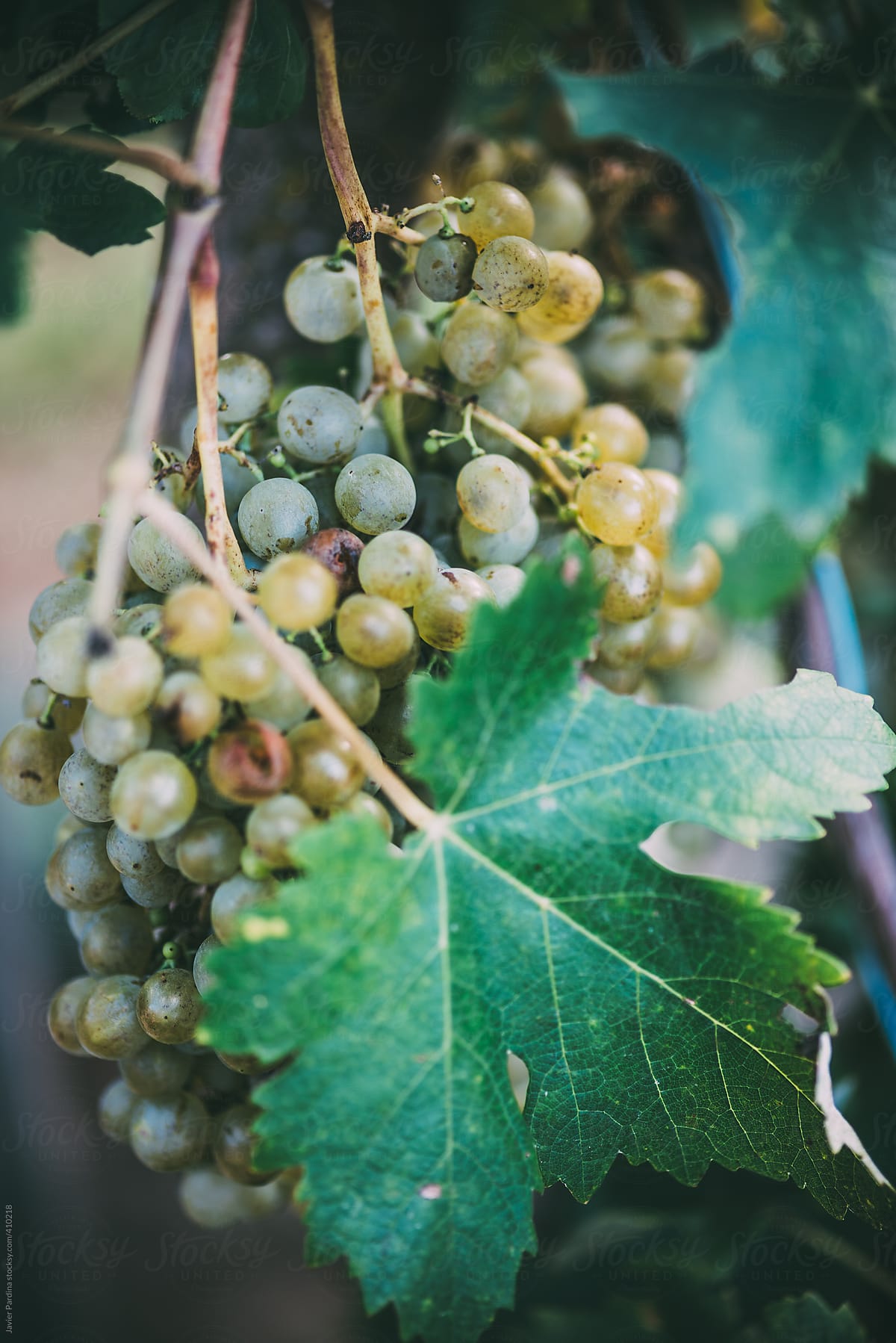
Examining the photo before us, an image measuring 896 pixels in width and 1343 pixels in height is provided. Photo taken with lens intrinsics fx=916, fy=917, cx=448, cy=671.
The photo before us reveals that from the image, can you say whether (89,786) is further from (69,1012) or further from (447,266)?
(447,266)

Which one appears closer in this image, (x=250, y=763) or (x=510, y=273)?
(x=250, y=763)

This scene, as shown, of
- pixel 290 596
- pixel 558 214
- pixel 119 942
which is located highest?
pixel 558 214

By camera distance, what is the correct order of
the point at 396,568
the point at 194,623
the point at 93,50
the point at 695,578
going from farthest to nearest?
the point at 695,578
the point at 93,50
the point at 396,568
the point at 194,623

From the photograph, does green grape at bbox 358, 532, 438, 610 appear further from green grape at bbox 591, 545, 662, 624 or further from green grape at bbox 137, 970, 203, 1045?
green grape at bbox 137, 970, 203, 1045

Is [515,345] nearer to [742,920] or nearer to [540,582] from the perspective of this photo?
[540,582]

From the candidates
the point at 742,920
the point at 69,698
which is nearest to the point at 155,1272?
the point at 69,698

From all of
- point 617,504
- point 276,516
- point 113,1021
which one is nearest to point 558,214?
point 617,504

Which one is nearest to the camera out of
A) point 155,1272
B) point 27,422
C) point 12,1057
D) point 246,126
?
point 246,126
